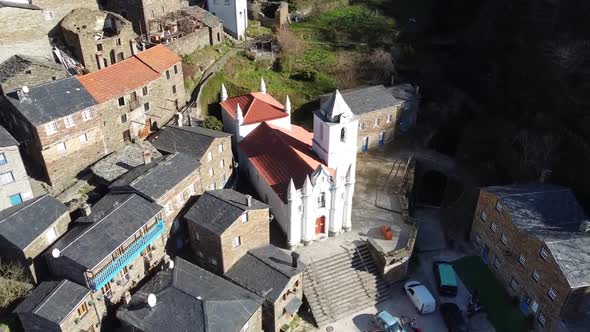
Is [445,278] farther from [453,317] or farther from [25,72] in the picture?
[25,72]

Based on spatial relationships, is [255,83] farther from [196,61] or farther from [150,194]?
[150,194]

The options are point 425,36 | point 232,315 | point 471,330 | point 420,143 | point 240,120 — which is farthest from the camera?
point 425,36

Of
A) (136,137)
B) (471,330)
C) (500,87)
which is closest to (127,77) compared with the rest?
(136,137)

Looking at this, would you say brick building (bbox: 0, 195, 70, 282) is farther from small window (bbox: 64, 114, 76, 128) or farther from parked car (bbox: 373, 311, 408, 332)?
parked car (bbox: 373, 311, 408, 332)

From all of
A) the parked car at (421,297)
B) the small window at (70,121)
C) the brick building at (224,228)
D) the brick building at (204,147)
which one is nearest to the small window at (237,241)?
the brick building at (224,228)

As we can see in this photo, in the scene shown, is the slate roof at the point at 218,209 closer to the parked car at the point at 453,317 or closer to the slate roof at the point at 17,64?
the parked car at the point at 453,317

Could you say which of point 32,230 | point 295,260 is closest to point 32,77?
point 32,230
